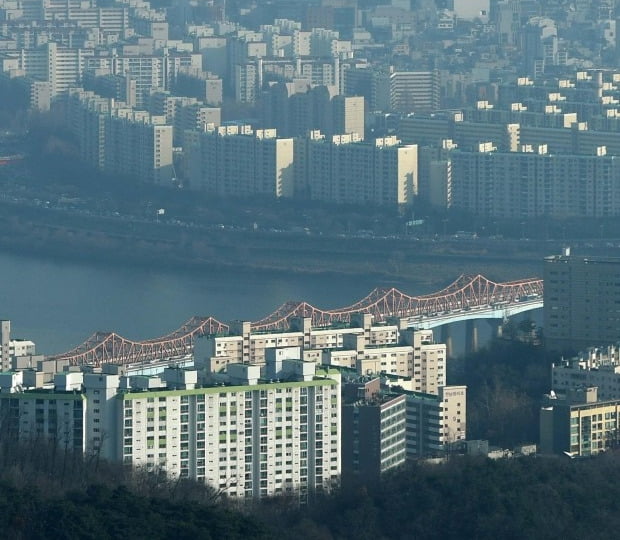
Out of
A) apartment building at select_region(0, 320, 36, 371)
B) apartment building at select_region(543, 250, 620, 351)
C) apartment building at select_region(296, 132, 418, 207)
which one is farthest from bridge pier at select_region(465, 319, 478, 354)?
apartment building at select_region(296, 132, 418, 207)

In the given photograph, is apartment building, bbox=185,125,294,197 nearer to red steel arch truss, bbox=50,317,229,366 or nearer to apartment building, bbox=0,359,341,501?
red steel arch truss, bbox=50,317,229,366

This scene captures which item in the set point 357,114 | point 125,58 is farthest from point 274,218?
point 125,58

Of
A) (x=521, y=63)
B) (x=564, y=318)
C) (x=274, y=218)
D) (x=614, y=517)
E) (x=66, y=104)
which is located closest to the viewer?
(x=614, y=517)

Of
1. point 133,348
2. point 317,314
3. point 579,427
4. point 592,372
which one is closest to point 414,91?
point 317,314

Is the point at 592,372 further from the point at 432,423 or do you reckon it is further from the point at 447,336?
the point at 447,336

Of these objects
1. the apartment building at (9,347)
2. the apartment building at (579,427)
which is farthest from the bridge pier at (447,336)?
the apartment building at (579,427)

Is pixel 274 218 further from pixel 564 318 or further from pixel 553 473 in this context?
pixel 553 473
